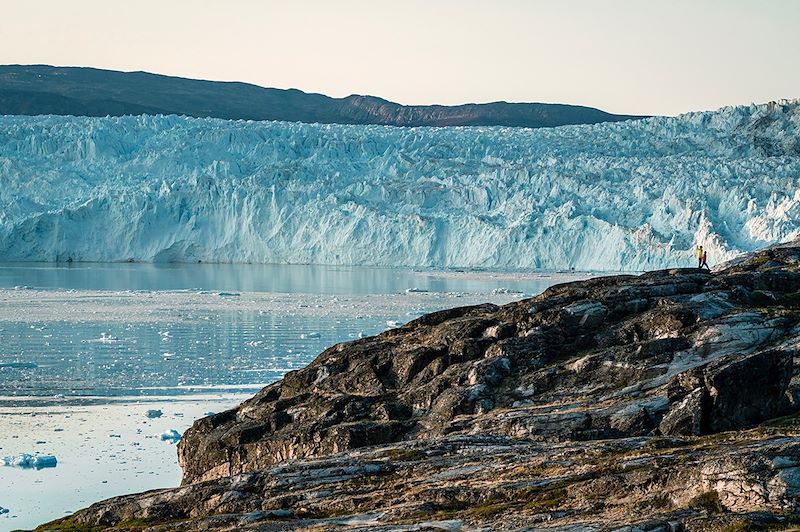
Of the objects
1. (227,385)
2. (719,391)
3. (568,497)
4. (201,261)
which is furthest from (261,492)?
(201,261)

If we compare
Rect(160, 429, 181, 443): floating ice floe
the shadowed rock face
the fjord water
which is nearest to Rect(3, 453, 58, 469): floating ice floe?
the fjord water

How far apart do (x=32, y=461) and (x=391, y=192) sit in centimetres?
4676

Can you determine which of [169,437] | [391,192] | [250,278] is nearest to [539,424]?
[169,437]

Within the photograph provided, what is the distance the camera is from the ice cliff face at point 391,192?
58000 millimetres

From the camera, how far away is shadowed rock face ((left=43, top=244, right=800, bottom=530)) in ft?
29.6

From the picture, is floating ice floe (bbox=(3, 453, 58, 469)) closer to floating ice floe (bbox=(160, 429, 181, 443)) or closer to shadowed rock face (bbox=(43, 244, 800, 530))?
floating ice floe (bbox=(160, 429, 181, 443))

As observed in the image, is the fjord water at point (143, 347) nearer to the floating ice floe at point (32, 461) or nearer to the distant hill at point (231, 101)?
the floating ice floe at point (32, 461)

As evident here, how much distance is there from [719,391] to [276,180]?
52.1 m

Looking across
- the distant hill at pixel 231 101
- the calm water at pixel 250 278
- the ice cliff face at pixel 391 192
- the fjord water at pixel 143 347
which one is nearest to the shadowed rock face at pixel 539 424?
the fjord water at pixel 143 347

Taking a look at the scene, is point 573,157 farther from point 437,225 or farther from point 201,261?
point 201,261

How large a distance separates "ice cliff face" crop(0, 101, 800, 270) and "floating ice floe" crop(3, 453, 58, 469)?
141ft

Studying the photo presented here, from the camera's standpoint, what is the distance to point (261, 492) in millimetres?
11180

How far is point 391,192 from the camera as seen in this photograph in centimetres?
6253

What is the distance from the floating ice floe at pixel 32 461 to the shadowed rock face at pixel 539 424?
8.45ft
